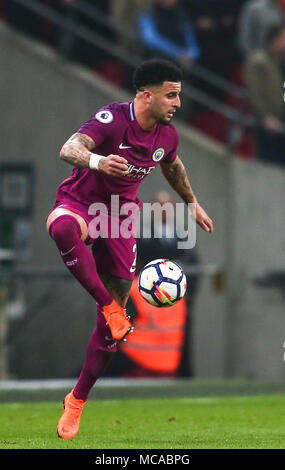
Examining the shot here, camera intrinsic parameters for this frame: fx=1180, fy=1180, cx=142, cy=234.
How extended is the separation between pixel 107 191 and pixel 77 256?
64 centimetres

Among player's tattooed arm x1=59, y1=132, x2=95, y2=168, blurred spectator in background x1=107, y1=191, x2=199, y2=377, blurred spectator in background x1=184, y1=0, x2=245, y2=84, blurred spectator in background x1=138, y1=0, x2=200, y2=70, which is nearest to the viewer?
player's tattooed arm x1=59, y1=132, x2=95, y2=168

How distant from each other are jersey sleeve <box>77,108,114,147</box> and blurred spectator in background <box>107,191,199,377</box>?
5.79 meters

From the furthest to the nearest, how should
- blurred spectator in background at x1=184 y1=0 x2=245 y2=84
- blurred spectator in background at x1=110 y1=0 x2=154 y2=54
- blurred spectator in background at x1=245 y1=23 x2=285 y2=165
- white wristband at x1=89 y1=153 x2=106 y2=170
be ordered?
blurred spectator in background at x1=184 y1=0 x2=245 y2=84 → blurred spectator in background at x1=110 y1=0 x2=154 y2=54 → blurred spectator in background at x1=245 y1=23 x2=285 y2=165 → white wristband at x1=89 y1=153 x2=106 y2=170

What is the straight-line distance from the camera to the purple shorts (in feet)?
26.8

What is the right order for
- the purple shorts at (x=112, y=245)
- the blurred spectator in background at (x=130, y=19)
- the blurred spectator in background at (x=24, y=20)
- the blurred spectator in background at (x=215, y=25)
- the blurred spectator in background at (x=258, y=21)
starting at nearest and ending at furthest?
the purple shorts at (x=112, y=245) → the blurred spectator in background at (x=258, y=21) → the blurred spectator in background at (x=130, y=19) → the blurred spectator in background at (x=215, y=25) → the blurred spectator in background at (x=24, y=20)

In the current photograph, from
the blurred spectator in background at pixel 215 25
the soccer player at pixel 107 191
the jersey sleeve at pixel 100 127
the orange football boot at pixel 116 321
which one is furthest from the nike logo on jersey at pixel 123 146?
the blurred spectator in background at pixel 215 25

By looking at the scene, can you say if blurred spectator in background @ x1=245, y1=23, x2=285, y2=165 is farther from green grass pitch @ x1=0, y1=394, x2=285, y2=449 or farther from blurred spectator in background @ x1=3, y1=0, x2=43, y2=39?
green grass pitch @ x1=0, y1=394, x2=285, y2=449

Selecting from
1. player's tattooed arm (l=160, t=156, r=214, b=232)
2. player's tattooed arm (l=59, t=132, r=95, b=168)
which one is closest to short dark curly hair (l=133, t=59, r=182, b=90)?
player's tattooed arm (l=59, t=132, r=95, b=168)

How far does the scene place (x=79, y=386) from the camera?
834 centimetres

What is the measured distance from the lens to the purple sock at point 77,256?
7766 millimetres

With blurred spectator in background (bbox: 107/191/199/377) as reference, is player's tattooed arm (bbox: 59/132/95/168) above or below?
above

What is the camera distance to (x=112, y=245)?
8.30m

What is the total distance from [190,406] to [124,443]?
3.52 metres

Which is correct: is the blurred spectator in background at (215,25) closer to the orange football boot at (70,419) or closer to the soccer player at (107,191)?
the soccer player at (107,191)
